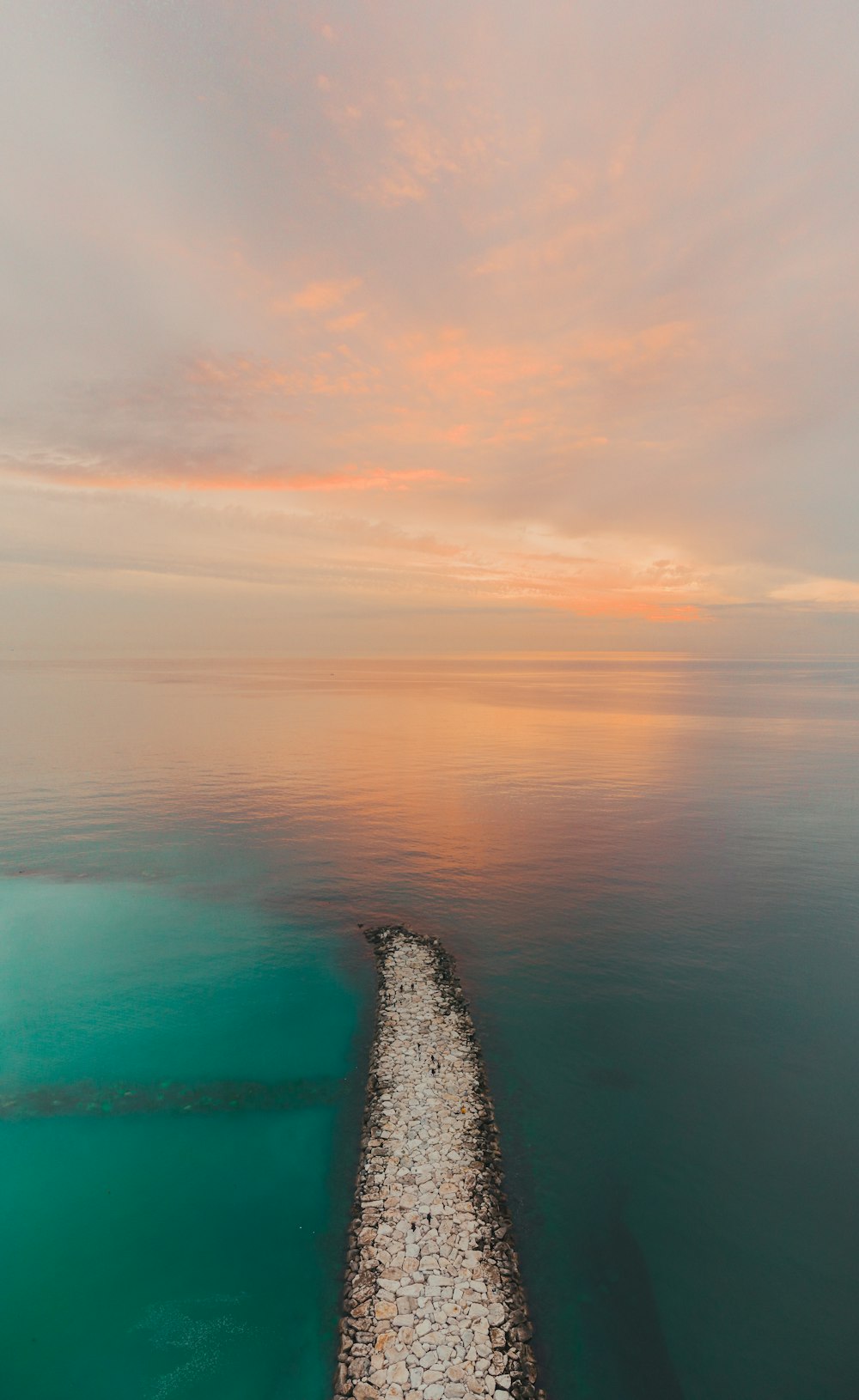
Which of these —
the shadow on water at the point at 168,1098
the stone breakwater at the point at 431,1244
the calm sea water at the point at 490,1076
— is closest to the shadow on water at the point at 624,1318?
the calm sea water at the point at 490,1076

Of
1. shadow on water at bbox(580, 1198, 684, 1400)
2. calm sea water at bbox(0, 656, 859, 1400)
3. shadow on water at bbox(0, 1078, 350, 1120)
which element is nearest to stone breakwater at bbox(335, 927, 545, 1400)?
calm sea water at bbox(0, 656, 859, 1400)

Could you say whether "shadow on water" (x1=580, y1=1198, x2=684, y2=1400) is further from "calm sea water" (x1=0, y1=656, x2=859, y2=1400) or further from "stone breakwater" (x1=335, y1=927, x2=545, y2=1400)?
"stone breakwater" (x1=335, y1=927, x2=545, y2=1400)

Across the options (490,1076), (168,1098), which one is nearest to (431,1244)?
(490,1076)

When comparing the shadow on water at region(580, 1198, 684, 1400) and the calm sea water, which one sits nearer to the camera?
the shadow on water at region(580, 1198, 684, 1400)

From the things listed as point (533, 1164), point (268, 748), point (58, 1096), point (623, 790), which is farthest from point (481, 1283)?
point (268, 748)

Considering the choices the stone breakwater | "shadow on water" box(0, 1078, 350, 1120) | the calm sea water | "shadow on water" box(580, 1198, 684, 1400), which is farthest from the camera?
"shadow on water" box(0, 1078, 350, 1120)

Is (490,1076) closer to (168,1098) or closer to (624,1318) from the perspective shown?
(624,1318)

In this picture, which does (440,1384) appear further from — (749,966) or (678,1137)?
(749,966)
